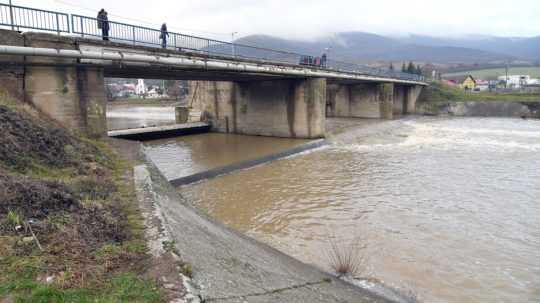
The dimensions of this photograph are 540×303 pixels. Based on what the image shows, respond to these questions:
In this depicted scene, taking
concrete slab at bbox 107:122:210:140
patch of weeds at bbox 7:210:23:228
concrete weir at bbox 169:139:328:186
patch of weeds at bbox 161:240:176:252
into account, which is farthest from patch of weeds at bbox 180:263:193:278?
concrete slab at bbox 107:122:210:140

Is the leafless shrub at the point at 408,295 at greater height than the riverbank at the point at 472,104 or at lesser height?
lesser

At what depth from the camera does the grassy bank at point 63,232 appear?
351 cm

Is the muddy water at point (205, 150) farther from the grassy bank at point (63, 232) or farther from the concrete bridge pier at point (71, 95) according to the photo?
the grassy bank at point (63, 232)

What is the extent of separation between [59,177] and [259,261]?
4.35 meters

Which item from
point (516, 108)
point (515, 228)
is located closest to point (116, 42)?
point (515, 228)

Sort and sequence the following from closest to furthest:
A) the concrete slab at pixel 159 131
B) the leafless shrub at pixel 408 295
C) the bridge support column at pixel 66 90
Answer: the leafless shrub at pixel 408 295 < the bridge support column at pixel 66 90 < the concrete slab at pixel 159 131

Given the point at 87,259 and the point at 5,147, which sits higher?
the point at 5,147

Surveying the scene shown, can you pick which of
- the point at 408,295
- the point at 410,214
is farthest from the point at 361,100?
the point at 408,295

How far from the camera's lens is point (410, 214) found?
423 inches

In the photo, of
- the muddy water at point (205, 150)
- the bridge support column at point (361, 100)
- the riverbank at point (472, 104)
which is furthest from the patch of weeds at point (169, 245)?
the riverbank at point (472, 104)

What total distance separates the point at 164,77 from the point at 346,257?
2052 cm

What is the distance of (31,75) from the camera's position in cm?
1327

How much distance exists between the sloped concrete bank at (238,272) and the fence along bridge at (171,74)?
9298 millimetres

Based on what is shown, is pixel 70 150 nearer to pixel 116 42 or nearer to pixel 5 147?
pixel 5 147
